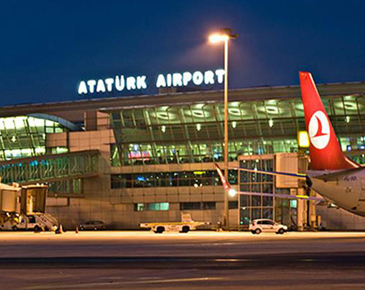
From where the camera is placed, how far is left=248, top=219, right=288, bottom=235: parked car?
7331 centimetres

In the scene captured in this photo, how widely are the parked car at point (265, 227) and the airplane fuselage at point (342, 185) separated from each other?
31306 millimetres

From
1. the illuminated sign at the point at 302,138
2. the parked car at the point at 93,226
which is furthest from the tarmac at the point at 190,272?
the parked car at the point at 93,226

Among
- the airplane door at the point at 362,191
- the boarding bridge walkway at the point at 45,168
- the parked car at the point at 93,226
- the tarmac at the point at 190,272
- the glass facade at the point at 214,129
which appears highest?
the glass facade at the point at 214,129

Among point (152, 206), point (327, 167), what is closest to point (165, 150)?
point (152, 206)

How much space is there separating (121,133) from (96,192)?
891 centimetres

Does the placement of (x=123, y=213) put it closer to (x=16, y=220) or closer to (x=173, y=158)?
(x=173, y=158)

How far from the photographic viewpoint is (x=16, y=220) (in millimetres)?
18875

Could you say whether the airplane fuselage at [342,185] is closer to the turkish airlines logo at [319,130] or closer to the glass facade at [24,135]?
the turkish airlines logo at [319,130]

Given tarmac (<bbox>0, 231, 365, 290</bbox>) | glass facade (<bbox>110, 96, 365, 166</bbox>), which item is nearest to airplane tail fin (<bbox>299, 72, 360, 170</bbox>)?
tarmac (<bbox>0, 231, 365, 290</bbox>)

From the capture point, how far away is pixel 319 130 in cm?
4262

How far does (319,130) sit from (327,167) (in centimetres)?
206

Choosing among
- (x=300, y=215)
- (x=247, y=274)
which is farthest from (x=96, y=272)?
(x=300, y=215)

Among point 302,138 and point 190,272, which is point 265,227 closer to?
point 302,138

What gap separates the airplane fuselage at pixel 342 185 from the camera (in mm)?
41531
